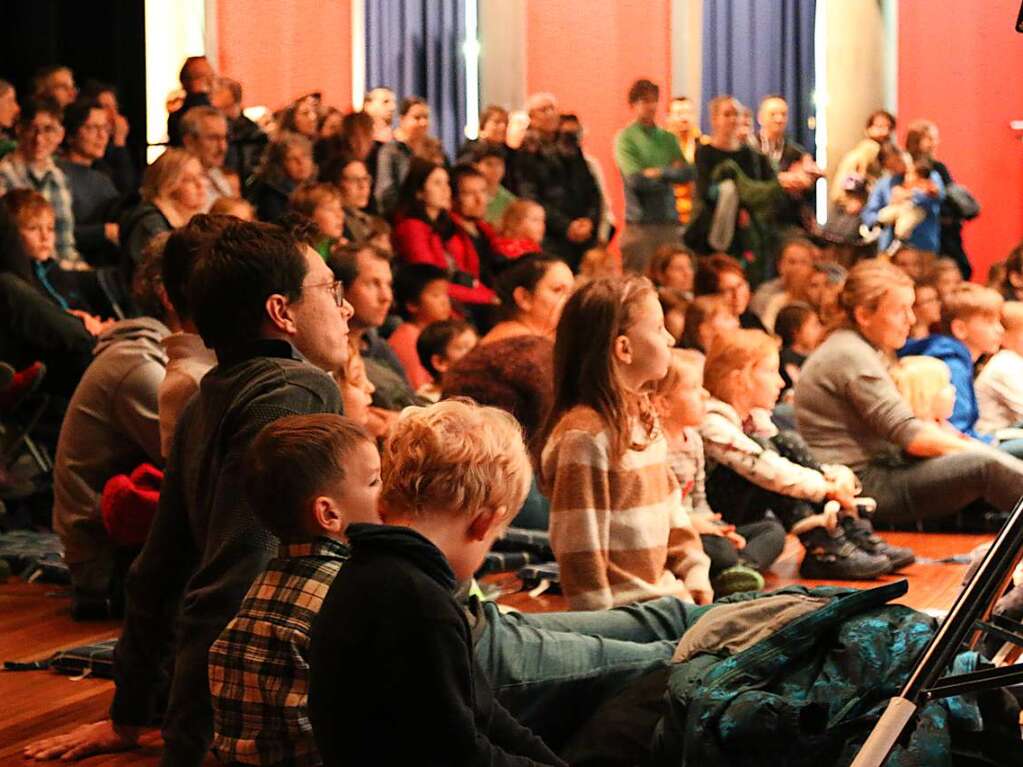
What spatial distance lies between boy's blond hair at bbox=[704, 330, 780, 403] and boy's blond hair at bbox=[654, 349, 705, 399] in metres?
0.67

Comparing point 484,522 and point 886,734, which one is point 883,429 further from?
point 886,734

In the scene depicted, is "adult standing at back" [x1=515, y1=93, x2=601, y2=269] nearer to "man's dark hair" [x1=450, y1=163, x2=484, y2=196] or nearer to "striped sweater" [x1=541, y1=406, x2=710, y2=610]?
"man's dark hair" [x1=450, y1=163, x2=484, y2=196]

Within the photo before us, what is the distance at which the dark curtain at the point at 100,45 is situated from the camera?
10555 millimetres

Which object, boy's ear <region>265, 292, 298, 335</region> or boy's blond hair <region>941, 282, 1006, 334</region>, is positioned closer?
boy's ear <region>265, 292, 298, 335</region>

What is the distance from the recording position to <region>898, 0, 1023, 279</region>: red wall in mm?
13000

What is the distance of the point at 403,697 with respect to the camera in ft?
6.79

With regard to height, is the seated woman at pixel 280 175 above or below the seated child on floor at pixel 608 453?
above

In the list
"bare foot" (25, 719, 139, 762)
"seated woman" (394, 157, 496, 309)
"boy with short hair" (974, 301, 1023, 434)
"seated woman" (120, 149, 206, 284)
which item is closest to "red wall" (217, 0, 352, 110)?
"seated woman" (394, 157, 496, 309)

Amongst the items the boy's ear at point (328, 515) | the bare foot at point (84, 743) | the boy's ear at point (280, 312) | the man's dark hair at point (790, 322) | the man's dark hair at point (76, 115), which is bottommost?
the bare foot at point (84, 743)

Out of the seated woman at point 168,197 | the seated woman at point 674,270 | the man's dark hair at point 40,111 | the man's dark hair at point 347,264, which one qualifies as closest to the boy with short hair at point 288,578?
the man's dark hair at point 347,264

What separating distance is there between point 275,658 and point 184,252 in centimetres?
101

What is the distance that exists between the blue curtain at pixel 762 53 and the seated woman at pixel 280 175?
6152 millimetres

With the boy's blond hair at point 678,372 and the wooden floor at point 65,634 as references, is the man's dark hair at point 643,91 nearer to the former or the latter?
the wooden floor at point 65,634

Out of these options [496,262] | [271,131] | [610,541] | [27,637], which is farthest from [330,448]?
[271,131]
